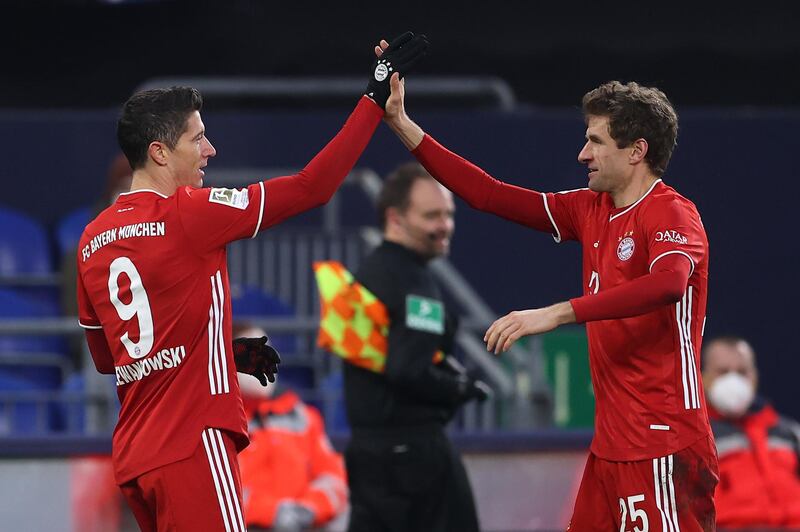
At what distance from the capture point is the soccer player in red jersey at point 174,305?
430 centimetres

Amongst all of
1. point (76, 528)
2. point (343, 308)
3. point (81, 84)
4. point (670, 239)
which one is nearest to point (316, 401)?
point (76, 528)

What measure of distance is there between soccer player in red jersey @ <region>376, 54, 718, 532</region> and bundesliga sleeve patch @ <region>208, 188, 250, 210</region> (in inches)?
26.1

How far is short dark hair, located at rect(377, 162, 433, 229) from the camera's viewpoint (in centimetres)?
629

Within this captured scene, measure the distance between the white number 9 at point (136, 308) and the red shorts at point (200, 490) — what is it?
311 mm

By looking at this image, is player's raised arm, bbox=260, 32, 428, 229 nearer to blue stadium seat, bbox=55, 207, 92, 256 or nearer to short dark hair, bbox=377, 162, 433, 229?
short dark hair, bbox=377, 162, 433, 229

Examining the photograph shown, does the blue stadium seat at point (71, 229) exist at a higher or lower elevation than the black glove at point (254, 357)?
higher

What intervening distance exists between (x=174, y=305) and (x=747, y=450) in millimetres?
4091

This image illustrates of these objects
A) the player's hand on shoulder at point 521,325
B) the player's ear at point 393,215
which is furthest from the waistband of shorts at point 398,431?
the player's hand on shoulder at point 521,325

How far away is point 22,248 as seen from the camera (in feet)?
30.6

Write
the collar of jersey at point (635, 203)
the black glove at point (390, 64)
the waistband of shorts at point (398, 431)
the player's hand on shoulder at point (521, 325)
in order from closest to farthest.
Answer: the player's hand on shoulder at point (521, 325) < the collar of jersey at point (635, 203) < the black glove at point (390, 64) < the waistband of shorts at point (398, 431)

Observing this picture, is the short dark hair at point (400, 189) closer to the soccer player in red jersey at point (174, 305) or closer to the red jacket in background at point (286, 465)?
the red jacket in background at point (286, 465)

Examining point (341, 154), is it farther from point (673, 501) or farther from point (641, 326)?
point (673, 501)

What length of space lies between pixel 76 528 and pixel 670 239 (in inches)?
158

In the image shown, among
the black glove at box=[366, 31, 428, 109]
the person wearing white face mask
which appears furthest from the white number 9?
the person wearing white face mask
